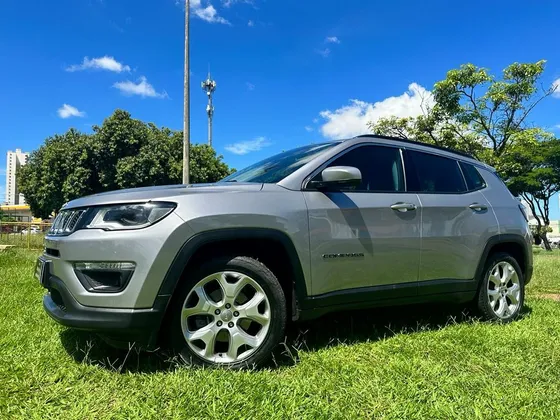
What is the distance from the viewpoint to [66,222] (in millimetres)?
3031

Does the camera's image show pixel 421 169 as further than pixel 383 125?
No

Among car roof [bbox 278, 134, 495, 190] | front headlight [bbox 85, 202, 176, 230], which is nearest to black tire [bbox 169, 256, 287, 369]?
front headlight [bbox 85, 202, 176, 230]

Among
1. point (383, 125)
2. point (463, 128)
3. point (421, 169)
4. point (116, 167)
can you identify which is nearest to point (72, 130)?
point (116, 167)

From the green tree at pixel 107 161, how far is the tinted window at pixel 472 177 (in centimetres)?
2163

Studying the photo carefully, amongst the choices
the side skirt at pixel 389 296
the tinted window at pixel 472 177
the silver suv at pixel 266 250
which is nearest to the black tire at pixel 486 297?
the silver suv at pixel 266 250

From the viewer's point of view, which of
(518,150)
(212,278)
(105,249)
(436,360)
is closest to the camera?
(105,249)

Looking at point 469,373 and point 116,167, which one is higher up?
point 116,167

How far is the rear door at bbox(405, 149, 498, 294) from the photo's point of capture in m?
3.80

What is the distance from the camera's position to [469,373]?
2912 millimetres

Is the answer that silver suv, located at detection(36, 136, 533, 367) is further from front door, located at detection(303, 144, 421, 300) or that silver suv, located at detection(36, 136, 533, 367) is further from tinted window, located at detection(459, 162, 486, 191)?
tinted window, located at detection(459, 162, 486, 191)

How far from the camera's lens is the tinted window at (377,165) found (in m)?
3.63

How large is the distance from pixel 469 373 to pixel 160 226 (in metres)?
2.22

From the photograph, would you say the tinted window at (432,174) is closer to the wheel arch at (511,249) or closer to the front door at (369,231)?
the front door at (369,231)

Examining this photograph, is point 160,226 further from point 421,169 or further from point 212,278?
point 421,169
